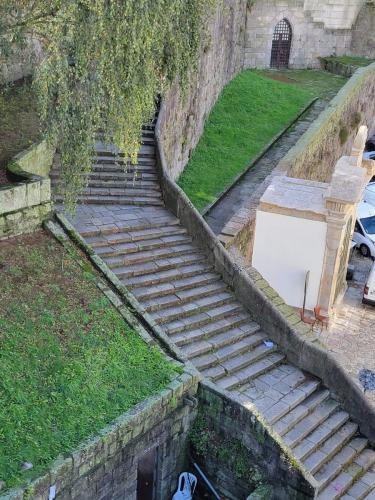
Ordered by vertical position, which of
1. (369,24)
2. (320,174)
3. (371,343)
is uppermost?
(369,24)

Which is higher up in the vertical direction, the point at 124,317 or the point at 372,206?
the point at 124,317

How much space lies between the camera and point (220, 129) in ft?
70.8

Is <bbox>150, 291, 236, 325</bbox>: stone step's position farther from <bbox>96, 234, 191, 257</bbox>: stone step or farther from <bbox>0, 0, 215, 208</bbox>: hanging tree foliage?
<bbox>0, 0, 215, 208</bbox>: hanging tree foliage

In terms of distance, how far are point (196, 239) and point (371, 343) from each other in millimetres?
4905

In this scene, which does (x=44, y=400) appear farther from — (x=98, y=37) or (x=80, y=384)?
Answer: (x=98, y=37)

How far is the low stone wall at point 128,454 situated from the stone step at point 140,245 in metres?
3.05

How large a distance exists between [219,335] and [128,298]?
1797mm

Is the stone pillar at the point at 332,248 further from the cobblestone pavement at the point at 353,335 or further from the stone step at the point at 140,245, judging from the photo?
the stone step at the point at 140,245

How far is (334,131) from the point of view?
23.3 metres

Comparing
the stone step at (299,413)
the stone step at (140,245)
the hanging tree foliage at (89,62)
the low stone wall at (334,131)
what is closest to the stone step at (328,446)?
the stone step at (299,413)

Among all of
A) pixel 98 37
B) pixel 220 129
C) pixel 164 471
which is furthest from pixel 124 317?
pixel 220 129

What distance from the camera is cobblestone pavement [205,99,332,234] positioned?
15938 mm

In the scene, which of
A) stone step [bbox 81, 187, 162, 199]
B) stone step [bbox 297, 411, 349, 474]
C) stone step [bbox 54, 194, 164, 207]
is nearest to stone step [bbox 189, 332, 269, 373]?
stone step [bbox 297, 411, 349, 474]

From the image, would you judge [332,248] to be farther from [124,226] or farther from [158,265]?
[124,226]
